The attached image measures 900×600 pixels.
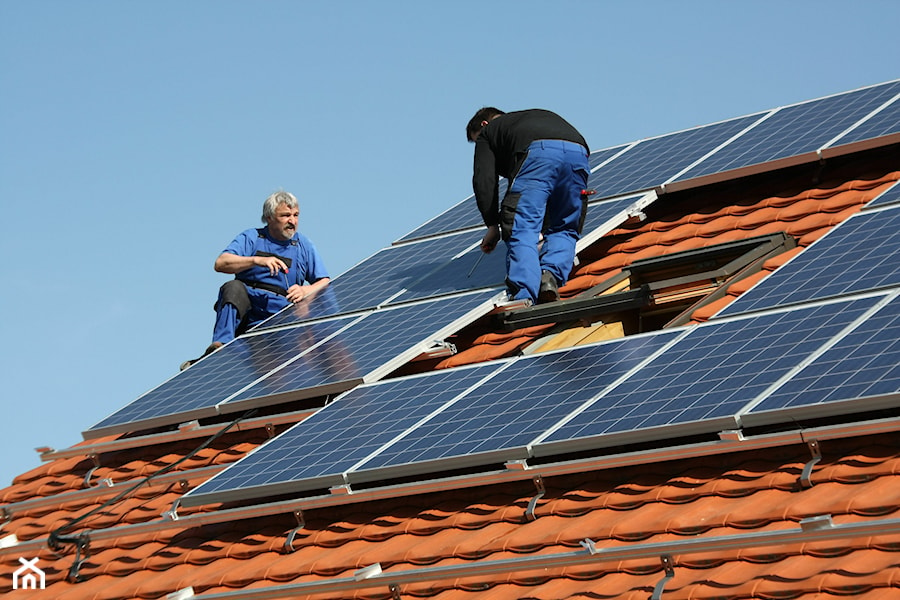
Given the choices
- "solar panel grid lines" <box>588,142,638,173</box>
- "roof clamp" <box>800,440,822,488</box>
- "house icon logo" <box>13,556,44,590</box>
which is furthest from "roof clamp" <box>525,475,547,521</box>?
"solar panel grid lines" <box>588,142,638,173</box>

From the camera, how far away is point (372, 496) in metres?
7.79

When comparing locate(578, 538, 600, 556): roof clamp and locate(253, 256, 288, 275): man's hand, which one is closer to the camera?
locate(578, 538, 600, 556): roof clamp

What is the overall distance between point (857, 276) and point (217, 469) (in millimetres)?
4620

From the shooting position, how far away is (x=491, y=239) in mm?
10570

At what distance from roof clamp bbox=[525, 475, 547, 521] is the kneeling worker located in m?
5.24

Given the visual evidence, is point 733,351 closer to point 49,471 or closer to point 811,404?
point 811,404

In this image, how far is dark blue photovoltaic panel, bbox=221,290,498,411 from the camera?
942 centimetres

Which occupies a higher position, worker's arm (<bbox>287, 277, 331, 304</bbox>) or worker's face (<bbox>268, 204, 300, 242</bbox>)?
worker's face (<bbox>268, 204, 300, 242</bbox>)

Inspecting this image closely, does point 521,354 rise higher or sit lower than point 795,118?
lower

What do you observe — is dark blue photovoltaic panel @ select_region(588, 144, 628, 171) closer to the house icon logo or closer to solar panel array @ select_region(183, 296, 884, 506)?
solar panel array @ select_region(183, 296, 884, 506)

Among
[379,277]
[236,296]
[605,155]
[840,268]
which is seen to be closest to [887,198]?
[840,268]

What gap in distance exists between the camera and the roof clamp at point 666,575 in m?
5.78

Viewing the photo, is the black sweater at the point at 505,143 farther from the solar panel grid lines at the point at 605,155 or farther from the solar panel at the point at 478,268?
the solar panel grid lines at the point at 605,155

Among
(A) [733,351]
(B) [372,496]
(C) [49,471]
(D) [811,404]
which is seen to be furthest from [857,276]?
(C) [49,471]
